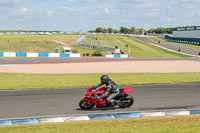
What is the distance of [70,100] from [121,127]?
563cm

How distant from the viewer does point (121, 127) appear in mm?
9055

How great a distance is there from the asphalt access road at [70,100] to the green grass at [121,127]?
Answer: 1861 millimetres

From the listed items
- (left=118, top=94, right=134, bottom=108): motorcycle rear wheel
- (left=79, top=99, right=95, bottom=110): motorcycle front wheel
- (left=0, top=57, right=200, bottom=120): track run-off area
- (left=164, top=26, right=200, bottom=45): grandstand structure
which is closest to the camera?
(left=0, top=57, right=200, bottom=120): track run-off area

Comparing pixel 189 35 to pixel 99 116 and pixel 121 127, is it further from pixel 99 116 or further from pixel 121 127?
pixel 121 127

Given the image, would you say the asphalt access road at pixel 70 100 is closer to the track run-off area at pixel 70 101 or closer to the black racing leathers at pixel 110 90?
the track run-off area at pixel 70 101

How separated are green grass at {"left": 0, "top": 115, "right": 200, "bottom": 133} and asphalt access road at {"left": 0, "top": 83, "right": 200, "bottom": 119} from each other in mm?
1861

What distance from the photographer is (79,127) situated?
903cm

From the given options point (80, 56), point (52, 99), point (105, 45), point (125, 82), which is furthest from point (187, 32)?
point (52, 99)

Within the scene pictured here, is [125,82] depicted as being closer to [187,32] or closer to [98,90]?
[98,90]

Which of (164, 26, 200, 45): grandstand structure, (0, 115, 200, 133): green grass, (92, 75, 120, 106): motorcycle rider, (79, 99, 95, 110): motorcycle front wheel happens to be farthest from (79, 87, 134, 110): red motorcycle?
(164, 26, 200, 45): grandstand structure

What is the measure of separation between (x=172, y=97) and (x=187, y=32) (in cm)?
9721

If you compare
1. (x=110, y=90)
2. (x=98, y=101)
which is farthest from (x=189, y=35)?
(x=98, y=101)

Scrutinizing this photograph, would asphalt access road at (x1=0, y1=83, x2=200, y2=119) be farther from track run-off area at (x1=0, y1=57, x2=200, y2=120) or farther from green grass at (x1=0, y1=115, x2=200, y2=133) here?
green grass at (x1=0, y1=115, x2=200, y2=133)

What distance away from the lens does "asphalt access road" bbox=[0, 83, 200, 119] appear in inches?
460
